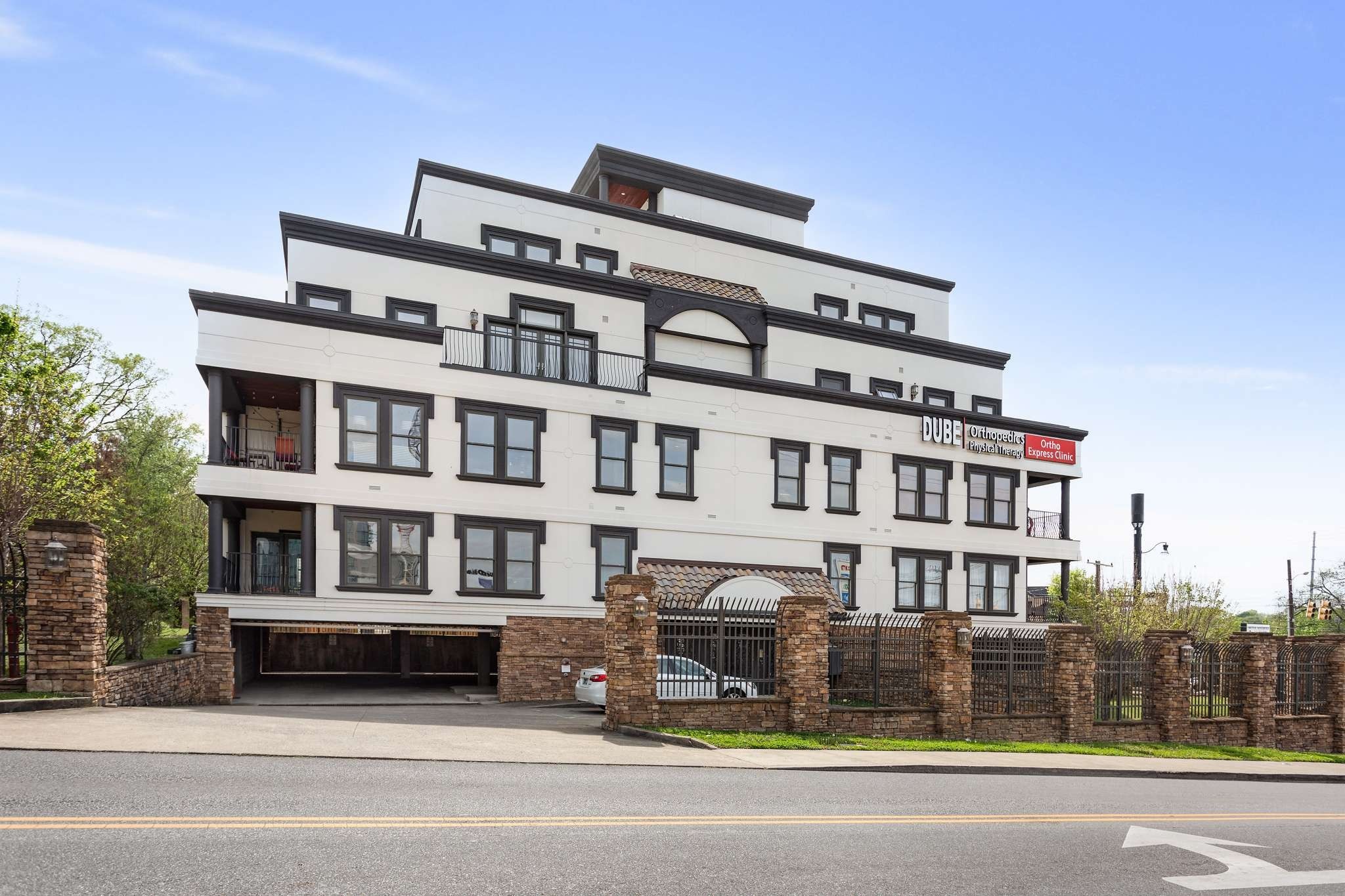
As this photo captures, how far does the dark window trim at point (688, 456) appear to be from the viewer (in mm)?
28656

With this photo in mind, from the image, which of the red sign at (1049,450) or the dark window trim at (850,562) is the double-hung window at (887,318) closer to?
the red sign at (1049,450)

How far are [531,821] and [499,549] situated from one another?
18.2 meters

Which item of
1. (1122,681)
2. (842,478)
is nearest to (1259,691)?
(1122,681)

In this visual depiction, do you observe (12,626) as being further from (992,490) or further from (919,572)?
(992,490)

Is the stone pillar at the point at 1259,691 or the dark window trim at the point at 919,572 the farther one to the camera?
the dark window trim at the point at 919,572

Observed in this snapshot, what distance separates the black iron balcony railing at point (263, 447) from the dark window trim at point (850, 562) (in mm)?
16448

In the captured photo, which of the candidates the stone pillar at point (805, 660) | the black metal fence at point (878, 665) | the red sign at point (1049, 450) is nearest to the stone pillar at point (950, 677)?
the black metal fence at point (878, 665)

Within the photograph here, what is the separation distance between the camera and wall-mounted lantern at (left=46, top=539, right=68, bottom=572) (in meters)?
14.9

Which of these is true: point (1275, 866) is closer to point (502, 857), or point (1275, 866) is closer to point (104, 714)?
point (502, 857)

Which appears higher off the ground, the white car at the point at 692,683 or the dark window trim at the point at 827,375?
the dark window trim at the point at 827,375

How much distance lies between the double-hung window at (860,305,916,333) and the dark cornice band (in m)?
1.34

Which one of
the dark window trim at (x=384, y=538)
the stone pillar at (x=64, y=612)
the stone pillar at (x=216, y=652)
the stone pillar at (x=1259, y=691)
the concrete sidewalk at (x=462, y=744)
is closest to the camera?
the concrete sidewalk at (x=462, y=744)

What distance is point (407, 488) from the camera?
2531 cm

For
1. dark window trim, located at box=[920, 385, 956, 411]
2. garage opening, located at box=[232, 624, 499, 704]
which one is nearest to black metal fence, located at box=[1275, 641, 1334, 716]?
dark window trim, located at box=[920, 385, 956, 411]
